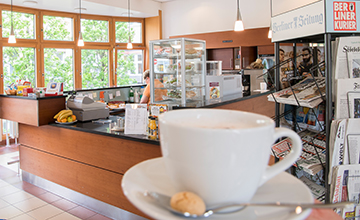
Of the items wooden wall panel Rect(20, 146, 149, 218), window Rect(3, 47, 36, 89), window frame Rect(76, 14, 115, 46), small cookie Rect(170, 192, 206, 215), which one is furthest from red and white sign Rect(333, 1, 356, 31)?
window frame Rect(76, 14, 115, 46)

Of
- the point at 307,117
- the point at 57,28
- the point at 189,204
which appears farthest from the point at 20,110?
the point at 57,28

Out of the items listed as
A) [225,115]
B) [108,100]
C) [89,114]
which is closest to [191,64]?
[89,114]

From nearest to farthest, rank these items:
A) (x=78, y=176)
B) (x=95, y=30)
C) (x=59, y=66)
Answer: (x=78, y=176)
(x=59, y=66)
(x=95, y=30)

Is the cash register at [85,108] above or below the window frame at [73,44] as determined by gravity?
below

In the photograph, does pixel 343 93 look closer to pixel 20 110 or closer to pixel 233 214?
pixel 233 214

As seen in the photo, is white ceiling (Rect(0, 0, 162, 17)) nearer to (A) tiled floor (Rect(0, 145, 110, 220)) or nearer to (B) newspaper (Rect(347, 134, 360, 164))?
(A) tiled floor (Rect(0, 145, 110, 220))

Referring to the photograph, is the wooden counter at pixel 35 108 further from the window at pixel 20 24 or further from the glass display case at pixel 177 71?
the window at pixel 20 24

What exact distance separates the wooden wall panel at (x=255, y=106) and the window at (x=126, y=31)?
16.4 feet

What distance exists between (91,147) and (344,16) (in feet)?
8.24

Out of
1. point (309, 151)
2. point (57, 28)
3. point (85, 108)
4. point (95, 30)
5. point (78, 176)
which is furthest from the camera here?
point (95, 30)

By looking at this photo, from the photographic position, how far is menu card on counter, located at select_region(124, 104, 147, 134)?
2.78m

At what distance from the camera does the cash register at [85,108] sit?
3602mm

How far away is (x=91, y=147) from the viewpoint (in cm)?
313

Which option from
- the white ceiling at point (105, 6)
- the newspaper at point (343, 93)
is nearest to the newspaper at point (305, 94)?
the newspaper at point (343, 93)
